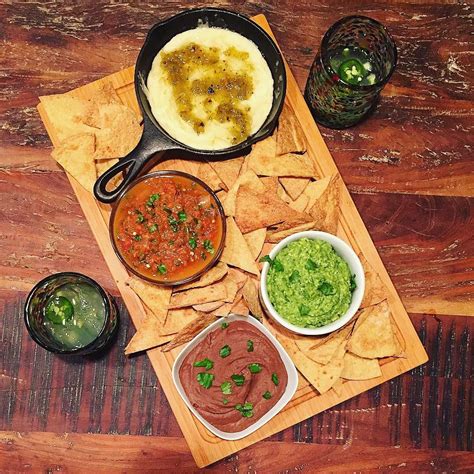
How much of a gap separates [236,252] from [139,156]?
577 millimetres

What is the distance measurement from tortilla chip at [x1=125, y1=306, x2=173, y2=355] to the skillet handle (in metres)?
0.55

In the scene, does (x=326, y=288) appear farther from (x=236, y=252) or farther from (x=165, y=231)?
(x=165, y=231)

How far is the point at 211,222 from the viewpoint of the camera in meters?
2.95

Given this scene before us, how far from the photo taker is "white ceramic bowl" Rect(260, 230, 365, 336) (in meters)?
2.86

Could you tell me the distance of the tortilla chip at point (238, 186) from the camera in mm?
3008

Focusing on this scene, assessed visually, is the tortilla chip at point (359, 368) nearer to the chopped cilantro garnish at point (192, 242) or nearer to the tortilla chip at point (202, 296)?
the tortilla chip at point (202, 296)

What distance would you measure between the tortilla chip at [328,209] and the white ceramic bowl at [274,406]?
519mm

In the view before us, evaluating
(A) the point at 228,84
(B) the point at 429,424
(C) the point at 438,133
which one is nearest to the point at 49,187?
(A) the point at 228,84

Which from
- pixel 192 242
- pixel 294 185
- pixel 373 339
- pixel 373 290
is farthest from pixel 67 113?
pixel 373 339

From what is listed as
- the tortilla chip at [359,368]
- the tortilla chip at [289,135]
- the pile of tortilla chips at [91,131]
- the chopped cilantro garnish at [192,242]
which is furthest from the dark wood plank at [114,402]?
the tortilla chip at [289,135]

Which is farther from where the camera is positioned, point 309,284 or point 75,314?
point 75,314

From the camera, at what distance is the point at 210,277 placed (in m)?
3.01

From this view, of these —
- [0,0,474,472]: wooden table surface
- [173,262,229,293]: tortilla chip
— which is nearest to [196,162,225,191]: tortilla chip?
[173,262,229,293]: tortilla chip

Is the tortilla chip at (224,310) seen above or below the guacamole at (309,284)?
below
